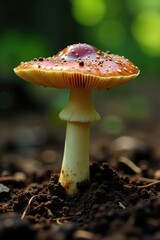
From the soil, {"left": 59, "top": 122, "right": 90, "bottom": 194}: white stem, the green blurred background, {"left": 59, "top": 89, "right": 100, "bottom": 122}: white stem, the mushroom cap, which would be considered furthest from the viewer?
the green blurred background

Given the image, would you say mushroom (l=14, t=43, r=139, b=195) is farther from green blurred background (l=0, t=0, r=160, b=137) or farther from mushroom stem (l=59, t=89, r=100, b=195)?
green blurred background (l=0, t=0, r=160, b=137)

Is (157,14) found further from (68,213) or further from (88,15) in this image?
(68,213)

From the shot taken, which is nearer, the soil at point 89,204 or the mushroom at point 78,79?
the soil at point 89,204

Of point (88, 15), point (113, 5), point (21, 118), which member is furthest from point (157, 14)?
point (21, 118)

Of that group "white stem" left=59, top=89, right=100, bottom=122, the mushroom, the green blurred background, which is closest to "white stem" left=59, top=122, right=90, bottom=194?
the mushroom

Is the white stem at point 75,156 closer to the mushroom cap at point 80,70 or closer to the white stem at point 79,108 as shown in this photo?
the white stem at point 79,108

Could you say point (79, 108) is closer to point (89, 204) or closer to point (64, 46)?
point (89, 204)

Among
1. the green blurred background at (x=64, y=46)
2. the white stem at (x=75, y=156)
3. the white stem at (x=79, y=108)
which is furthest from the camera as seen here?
the green blurred background at (x=64, y=46)

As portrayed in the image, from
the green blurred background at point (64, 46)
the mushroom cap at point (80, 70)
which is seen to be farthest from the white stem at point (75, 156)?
the green blurred background at point (64, 46)
